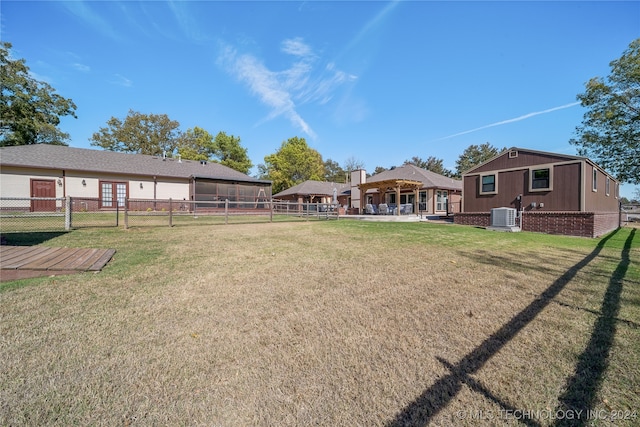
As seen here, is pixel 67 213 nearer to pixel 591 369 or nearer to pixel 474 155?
pixel 591 369

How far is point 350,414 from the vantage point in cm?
155

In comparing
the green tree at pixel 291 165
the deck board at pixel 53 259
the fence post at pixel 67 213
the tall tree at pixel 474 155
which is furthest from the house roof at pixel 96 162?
the tall tree at pixel 474 155

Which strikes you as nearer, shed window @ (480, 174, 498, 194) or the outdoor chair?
shed window @ (480, 174, 498, 194)

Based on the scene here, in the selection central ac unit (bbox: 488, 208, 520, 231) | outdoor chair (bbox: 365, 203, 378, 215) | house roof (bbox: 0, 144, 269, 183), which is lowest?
central ac unit (bbox: 488, 208, 520, 231)

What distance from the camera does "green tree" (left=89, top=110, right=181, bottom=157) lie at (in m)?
35.4

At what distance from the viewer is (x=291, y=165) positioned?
133 feet

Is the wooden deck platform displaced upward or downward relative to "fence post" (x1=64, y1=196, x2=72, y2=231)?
downward

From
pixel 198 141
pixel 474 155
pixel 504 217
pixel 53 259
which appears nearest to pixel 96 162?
pixel 198 141

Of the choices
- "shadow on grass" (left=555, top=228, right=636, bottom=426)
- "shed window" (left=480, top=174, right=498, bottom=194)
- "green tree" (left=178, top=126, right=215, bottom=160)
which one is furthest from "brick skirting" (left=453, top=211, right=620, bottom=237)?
"green tree" (left=178, top=126, right=215, bottom=160)

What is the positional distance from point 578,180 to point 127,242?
1692 centimetres

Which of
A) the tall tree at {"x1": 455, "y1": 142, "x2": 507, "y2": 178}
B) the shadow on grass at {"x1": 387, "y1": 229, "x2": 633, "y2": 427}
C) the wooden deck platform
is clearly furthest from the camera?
the tall tree at {"x1": 455, "y1": 142, "x2": 507, "y2": 178}

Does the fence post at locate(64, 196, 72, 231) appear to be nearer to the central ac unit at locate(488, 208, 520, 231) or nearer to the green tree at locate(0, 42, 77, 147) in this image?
the central ac unit at locate(488, 208, 520, 231)

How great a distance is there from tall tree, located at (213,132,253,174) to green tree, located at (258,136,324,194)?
12.0 ft

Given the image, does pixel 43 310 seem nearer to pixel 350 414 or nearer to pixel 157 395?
pixel 157 395
